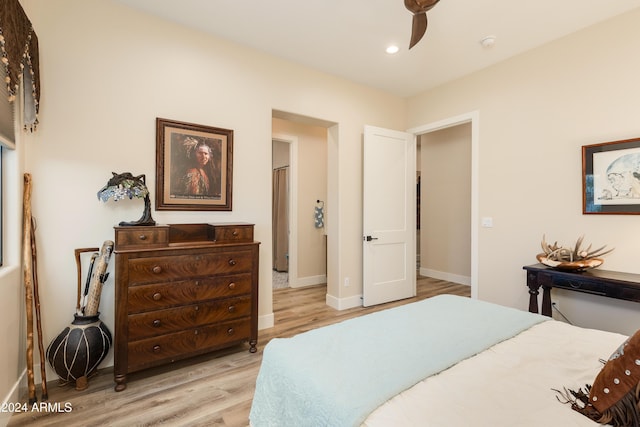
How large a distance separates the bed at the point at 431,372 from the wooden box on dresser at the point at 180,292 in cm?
114

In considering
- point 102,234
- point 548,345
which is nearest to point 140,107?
point 102,234

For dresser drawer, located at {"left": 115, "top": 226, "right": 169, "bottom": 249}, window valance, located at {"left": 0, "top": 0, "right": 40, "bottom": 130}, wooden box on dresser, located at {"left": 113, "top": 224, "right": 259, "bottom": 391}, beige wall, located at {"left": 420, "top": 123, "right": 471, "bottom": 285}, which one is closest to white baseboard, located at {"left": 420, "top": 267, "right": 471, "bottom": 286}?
beige wall, located at {"left": 420, "top": 123, "right": 471, "bottom": 285}

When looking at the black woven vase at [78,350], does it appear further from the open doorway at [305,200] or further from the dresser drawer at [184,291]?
the open doorway at [305,200]

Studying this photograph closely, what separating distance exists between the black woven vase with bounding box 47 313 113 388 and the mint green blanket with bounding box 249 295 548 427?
1399 mm

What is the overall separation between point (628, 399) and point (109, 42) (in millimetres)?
3465

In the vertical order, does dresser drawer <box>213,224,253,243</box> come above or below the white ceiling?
below

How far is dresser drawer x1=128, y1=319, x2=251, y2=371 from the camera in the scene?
2059 mm

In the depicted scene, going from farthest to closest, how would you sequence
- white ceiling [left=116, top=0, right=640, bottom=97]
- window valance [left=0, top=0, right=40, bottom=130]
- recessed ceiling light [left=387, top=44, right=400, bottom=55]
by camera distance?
recessed ceiling light [left=387, top=44, right=400, bottom=55]
white ceiling [left=116, top=0, right=640, bottom=97]
window valance [left=0, top=0, right=40, bottom=130]

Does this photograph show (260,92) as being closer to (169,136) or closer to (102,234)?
(169,136)

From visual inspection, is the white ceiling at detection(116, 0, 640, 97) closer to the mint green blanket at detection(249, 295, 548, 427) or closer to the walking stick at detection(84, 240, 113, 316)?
the walking stick at detection(84, 240, 113, 316)

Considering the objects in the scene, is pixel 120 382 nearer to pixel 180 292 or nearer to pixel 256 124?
pixel 180 292

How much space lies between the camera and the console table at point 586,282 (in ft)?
6.88

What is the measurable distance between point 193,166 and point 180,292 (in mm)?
1113

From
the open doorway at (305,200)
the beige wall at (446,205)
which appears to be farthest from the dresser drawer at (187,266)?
the beige wall at (446,205)
